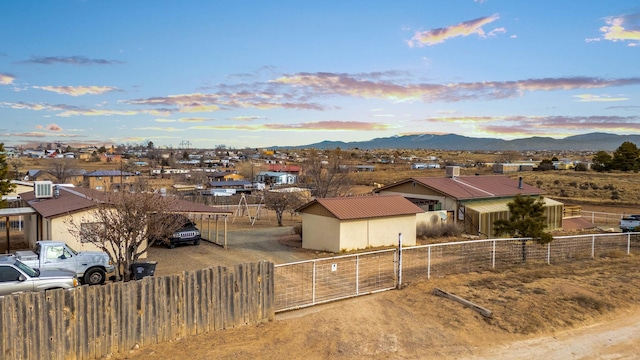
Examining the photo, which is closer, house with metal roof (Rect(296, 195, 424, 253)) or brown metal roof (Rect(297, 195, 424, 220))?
house with metal roof (Rect(296, 195, 424, 253))

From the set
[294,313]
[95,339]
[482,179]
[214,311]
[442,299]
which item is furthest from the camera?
[482,179]

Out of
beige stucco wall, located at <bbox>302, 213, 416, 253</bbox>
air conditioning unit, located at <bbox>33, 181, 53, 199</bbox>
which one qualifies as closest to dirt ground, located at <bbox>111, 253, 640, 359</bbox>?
beige stucco wall, located at <bbox>302, 213, 416, 253</bbox>

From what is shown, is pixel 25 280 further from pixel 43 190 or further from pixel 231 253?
pixel 43 190

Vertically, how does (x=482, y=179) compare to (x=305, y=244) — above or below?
above

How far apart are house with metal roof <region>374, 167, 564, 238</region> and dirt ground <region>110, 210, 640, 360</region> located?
14.1 m

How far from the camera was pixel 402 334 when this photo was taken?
11445 millimetres

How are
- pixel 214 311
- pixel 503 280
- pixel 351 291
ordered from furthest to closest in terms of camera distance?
pixel 503 280 < pixel 351 291 < pixel 214 311

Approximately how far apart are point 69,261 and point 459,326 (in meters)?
13.1

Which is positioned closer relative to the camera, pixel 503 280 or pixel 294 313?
pixel 294 313

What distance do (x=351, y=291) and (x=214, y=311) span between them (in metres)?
4.91

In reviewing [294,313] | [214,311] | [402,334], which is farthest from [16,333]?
[402,334]

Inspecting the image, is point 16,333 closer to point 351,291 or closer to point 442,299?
point 351,291

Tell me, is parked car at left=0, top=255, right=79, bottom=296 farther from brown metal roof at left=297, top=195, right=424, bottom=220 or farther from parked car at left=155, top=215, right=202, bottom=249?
brown metal roof at left=297, top=195, right=424, bottom=220

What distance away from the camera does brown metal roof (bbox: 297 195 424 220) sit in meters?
24.1
